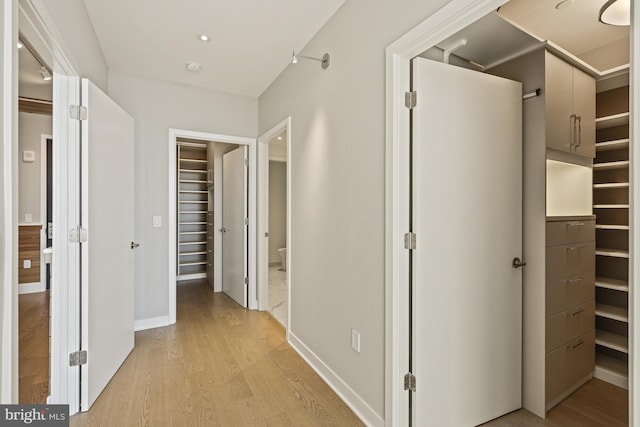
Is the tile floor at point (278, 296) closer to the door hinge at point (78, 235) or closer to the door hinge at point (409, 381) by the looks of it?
the door hinge at point (409, 381)

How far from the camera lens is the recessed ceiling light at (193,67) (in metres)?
2.98

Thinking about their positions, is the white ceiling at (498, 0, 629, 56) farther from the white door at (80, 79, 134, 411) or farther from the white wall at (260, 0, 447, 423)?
the white door at (80, 79, 134, 411)

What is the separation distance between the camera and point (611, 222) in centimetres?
264

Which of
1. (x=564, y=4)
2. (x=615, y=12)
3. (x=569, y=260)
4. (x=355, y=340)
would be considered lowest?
(x=355, y=340)

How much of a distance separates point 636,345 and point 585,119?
2092 mm

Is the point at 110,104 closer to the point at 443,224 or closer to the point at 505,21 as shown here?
the point at 443,224

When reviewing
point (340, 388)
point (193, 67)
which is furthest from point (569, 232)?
point (193, 67)

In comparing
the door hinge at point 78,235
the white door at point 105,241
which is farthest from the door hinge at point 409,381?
the door hinge at point 78,235

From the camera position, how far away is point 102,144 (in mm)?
2189

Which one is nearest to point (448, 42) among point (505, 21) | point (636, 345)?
point (505, 21)

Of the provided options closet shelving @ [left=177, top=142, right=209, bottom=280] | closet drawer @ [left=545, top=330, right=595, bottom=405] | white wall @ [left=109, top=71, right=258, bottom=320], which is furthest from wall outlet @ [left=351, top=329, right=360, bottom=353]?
closet shelving @ [left=177, top=142, right=209, bottom=280]

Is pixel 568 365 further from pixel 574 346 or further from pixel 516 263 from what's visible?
pixel 516 263

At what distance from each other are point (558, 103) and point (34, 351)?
455cm

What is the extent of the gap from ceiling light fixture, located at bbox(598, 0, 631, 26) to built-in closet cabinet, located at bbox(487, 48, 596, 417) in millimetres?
266
